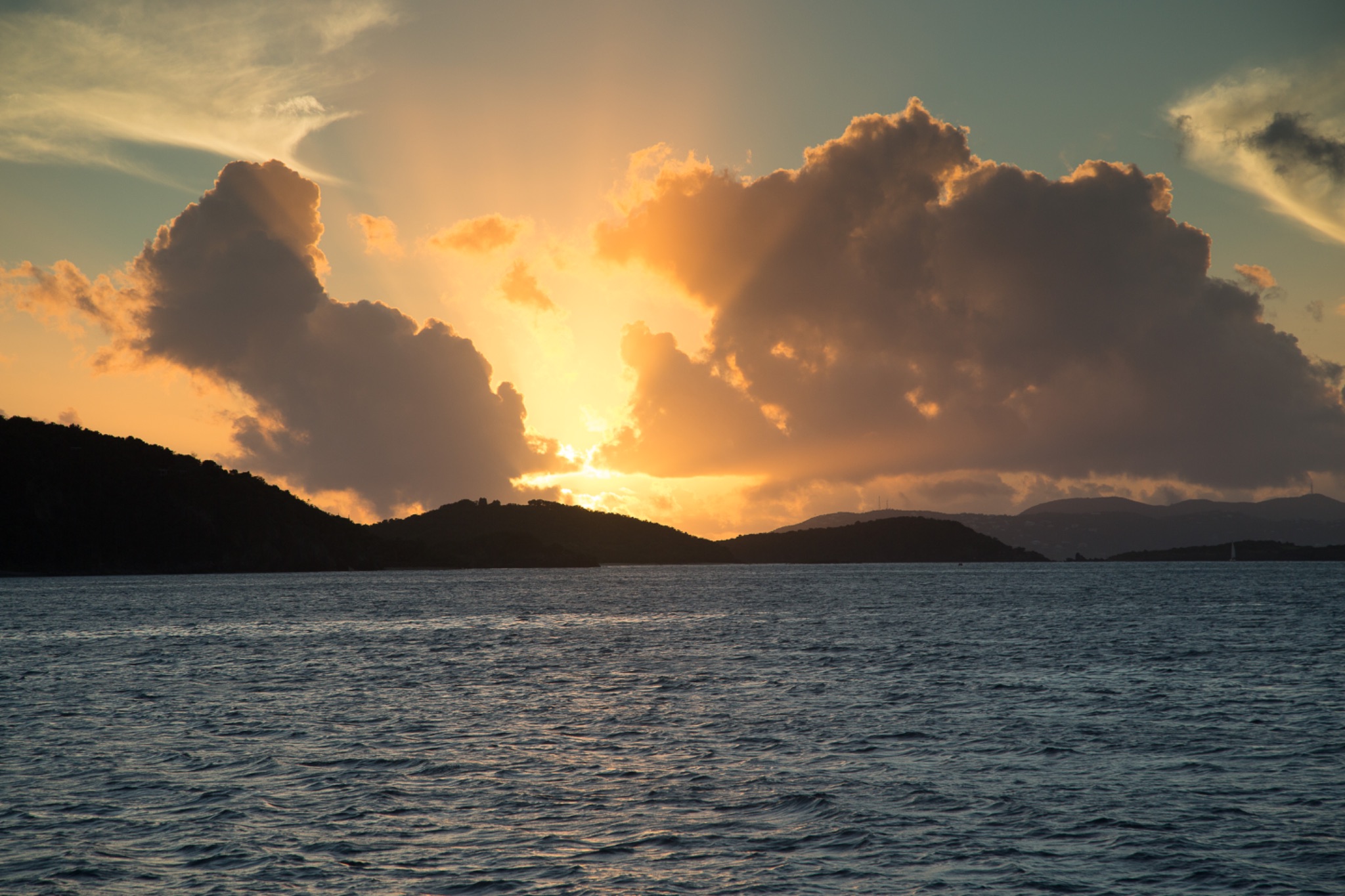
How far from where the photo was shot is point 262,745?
36156 mm

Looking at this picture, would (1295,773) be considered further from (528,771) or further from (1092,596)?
(1092,596)

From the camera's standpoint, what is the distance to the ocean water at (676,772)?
2191 cm

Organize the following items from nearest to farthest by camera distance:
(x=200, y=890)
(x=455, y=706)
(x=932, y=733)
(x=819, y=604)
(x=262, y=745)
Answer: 1. (x=200, y=890)
2. (x=262, y=745)
3. (x=932, y=733)
4. (x=455, y=706)
5. (x=819, y=604)

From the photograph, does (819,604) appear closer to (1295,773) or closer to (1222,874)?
(1295,773)

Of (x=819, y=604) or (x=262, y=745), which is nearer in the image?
(x=262, y=745)

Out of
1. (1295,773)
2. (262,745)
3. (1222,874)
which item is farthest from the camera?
(262,745)

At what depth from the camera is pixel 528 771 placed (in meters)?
31.6

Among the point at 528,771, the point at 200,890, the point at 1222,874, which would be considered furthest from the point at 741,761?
the point at 200,890

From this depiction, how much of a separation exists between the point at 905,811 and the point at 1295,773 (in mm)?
14579

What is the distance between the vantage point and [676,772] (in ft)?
103

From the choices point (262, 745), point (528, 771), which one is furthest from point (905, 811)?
point (262, 745)

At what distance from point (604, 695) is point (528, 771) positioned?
19.1m

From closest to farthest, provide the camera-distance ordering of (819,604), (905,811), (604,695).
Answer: (905,811) → (604,695) → (819,604)

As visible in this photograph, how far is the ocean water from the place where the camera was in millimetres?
21906
